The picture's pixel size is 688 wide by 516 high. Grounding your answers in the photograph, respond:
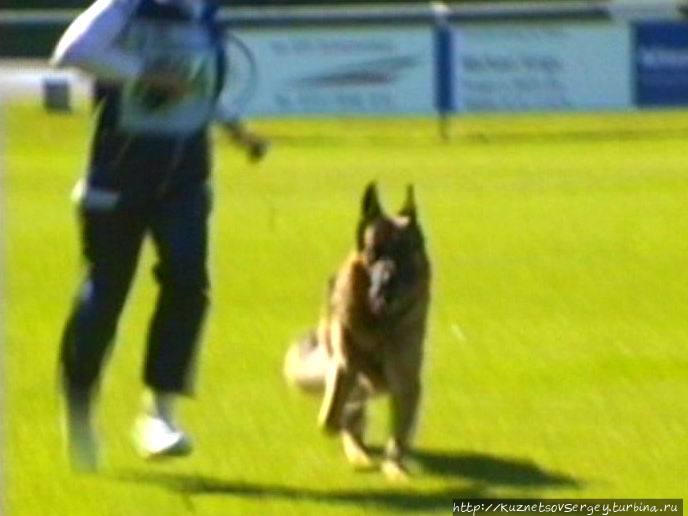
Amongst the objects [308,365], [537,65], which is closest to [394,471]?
[308,365]

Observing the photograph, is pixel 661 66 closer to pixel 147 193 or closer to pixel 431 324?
pixel 431 324

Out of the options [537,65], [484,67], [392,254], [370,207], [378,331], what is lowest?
[484,67]

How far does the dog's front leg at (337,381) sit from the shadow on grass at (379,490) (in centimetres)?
37

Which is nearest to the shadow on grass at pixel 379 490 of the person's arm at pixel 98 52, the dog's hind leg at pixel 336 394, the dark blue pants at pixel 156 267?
the dark blue pants at pixel 156 267

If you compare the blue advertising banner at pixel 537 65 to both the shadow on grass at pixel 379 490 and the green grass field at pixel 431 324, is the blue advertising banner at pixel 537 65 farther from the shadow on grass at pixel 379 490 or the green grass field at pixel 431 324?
the shadow on grass at pixel 379 490

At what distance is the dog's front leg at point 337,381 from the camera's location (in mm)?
5992

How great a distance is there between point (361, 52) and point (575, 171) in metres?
3.16

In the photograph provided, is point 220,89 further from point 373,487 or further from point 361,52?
point 361,52

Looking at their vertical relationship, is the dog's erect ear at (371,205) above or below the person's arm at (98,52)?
below

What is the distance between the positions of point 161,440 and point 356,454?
2.03ft

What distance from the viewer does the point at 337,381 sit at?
6.02 m

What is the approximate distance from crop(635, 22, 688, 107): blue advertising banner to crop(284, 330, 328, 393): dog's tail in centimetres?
1096

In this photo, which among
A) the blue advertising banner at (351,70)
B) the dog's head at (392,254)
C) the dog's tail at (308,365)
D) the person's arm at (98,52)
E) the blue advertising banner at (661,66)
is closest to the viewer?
the person's arm at (98,52)

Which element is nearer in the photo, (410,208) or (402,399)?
(410,208)
